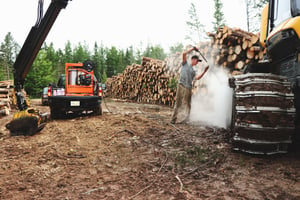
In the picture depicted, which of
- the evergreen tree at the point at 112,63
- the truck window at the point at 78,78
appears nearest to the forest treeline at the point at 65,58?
the evergreen tree at the point at 112,63

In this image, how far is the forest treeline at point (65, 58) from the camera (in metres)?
32.7

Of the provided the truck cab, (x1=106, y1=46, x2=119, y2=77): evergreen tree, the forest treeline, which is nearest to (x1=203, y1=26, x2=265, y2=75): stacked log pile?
the truck cab

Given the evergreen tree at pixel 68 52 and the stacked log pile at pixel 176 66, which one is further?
the evergreen tree at pixel 68 52

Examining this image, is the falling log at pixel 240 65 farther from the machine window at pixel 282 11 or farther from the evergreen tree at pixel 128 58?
the evergreen tree at pixel 128 58

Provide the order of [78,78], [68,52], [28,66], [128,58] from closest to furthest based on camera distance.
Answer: [28,66], [78,78], [128,58], [68,52]

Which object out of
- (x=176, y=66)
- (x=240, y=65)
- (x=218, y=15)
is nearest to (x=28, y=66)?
(x=240, y=65)

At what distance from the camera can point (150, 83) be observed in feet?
44.3

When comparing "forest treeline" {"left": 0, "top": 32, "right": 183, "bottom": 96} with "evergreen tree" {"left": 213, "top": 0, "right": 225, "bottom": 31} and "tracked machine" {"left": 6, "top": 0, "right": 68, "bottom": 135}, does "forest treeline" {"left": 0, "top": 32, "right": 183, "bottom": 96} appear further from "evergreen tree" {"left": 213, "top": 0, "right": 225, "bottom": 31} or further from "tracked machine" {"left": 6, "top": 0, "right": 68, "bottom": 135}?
"tracked machine" {"left": 6, "top": 0, "right": 68, "bottom": 135}

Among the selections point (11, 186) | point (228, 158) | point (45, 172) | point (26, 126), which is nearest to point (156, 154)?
point (228, 158)

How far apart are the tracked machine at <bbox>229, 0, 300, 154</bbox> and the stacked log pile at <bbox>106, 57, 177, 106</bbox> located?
24.8 feet

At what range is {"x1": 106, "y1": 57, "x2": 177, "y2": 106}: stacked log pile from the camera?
36.4ft

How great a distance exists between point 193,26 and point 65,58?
2157 inches

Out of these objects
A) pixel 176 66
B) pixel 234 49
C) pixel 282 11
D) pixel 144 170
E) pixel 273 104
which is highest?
pixel 176 66

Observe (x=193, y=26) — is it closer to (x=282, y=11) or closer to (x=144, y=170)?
(x=282, y=11)
